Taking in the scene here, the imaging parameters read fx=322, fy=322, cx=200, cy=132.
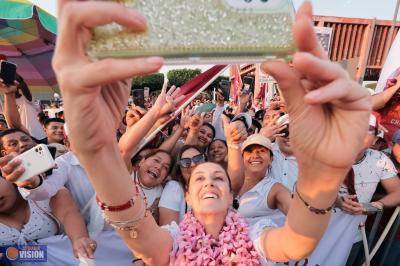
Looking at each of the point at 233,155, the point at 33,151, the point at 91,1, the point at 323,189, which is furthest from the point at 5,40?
the point at 323,189

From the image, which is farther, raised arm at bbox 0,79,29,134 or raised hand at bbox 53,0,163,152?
raised arm at bbox 0,79,29,134

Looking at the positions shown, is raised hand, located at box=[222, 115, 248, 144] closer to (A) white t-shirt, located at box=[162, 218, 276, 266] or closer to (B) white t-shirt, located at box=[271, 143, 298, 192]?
(A) white t-shirt, located at box=[162, 218, 276, 266]

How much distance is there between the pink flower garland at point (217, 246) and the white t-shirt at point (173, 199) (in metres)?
0.70

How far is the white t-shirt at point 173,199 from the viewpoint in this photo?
2402mm

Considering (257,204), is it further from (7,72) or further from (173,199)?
(7,72)

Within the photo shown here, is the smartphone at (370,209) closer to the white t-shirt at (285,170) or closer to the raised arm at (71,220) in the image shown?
the white t-shirt at (285,170)

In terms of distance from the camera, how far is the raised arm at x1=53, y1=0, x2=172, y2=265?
766 millimetres

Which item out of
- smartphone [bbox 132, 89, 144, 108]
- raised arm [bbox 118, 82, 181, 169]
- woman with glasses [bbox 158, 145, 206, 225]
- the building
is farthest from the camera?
the building

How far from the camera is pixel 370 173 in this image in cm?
266

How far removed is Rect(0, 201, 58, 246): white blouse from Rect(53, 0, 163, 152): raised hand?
137cm

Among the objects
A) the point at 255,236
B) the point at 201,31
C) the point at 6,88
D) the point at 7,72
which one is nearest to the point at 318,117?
the point at 201,31

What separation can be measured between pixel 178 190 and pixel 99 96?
63.8 inches

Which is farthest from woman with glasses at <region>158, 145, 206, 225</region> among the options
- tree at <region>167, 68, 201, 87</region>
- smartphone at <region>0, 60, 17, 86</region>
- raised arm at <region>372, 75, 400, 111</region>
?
tree at <region>167, 68, 201, 87</region>

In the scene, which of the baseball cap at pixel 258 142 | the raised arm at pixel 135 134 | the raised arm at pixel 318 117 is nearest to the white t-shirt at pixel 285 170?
the baseball cap at pixel 258 142
